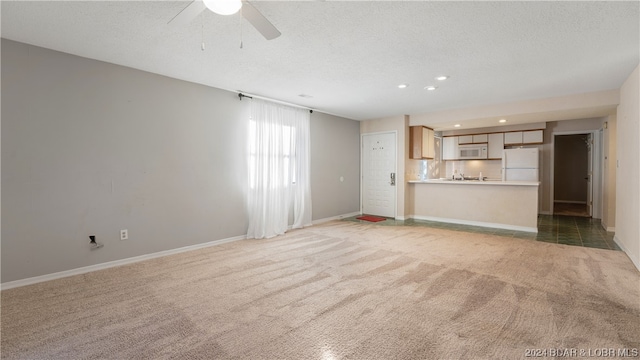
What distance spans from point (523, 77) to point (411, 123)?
2.95m

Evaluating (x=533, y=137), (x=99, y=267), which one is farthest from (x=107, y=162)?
(x=533, y=137)

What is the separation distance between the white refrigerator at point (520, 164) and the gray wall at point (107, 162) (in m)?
6.90

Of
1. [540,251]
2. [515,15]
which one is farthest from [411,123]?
[515,15]

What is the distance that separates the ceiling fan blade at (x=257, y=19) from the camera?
1964 mm

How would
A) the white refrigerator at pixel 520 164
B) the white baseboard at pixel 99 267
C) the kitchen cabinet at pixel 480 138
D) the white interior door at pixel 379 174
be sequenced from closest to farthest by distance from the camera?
1. the white baseboard at pixel 99 267
2. the white interior door at pixel 379 174
3. the white refrigerator at pixel 520 164
4. the kitchen cabinet at pixel 480 138

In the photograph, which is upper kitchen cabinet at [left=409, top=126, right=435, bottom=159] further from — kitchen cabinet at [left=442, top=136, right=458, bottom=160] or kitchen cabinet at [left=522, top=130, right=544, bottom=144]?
kitchen cabinet at [left=522, top=130, right=544, bottom=144]

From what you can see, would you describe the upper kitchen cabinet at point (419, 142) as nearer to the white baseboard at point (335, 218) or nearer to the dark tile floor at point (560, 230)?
the dark tile floor at point (560, 230)

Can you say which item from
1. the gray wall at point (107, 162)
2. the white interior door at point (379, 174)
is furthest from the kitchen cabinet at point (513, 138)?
the gray wall at point (107, 162)

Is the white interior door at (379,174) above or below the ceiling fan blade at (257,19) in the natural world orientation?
below

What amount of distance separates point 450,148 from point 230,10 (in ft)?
27.4

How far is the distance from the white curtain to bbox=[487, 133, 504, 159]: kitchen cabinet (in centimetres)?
546

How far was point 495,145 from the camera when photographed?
26.6 ft

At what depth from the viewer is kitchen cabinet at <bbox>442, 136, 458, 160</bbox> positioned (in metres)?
8.80

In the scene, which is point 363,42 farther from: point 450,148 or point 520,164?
point 450,148
